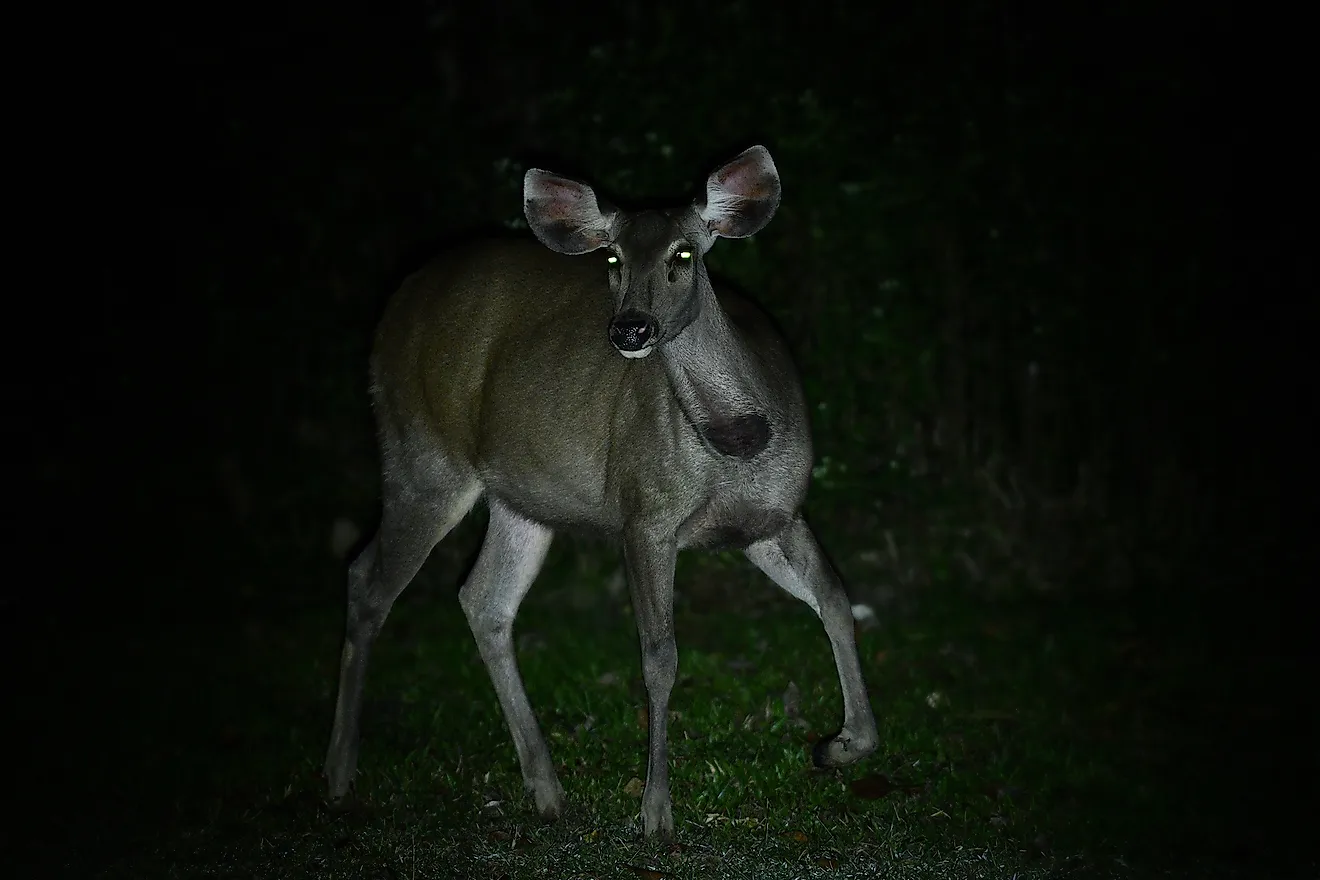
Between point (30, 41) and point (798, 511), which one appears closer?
point (798, 511)

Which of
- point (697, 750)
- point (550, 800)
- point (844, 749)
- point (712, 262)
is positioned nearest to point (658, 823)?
point (550, 800)

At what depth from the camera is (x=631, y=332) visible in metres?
5.38

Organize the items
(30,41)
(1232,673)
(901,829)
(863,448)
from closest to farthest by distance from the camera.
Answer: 1. (901,829)
2. (1232,673)
3. (863,448)
4. (30,41)

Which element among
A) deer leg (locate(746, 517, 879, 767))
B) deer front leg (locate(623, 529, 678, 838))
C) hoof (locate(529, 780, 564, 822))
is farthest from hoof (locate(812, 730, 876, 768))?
hoof (locate(529, 780, 564, 822))

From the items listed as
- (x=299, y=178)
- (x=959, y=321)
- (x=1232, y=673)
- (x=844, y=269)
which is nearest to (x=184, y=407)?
(x=299, y=178)

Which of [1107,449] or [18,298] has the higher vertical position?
[18,298]

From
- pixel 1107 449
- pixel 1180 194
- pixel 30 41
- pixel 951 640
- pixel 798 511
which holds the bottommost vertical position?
pixel 951 640

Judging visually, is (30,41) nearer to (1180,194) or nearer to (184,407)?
(184,407)

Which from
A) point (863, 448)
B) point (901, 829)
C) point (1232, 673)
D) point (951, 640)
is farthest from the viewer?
point (863, 448)

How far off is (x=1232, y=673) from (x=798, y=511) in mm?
2983

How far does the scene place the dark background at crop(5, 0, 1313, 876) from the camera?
9250 mm

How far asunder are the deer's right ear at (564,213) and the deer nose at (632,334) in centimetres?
80

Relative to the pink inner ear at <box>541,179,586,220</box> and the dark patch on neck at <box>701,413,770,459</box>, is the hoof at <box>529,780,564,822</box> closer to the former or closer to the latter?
the dark patch on neck at <box>701,413,770,459</box>

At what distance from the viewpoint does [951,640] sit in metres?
8.57
